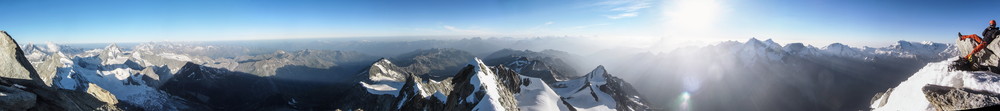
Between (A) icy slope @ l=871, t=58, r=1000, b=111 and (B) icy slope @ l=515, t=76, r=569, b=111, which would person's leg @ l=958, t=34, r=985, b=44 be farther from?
(B) icy slope @ l=515, t=76, r=569, b=111

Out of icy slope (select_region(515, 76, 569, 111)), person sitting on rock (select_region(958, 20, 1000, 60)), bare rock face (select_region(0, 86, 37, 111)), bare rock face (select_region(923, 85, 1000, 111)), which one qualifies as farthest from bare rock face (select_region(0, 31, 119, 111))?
icy slope (select_region(515, 76, 569, 111))

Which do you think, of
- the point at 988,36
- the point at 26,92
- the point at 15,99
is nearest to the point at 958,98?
the point at 988,36

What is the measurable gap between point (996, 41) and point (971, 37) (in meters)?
5.44

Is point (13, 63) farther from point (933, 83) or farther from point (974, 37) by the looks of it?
point (974, 37)

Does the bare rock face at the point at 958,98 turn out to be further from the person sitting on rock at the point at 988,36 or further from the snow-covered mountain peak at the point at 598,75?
the snow-covered mountain peak at the point at 598,75

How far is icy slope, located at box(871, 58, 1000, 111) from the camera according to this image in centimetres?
1700

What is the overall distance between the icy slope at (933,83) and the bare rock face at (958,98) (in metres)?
0.40

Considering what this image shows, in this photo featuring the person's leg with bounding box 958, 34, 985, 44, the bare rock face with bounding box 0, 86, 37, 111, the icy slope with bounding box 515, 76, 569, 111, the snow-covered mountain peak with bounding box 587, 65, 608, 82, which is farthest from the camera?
the snow-covered mountain peak with bounding box 587, 65, 608, 82

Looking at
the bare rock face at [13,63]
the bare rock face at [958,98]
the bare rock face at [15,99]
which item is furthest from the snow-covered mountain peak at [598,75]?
the bare rock face at [15,99]

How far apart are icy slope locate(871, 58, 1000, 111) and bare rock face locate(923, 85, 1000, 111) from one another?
398mm

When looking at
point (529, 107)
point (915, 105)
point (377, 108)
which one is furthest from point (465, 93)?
point (377, 108)

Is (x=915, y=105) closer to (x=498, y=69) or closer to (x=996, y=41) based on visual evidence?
(x=996, y=41)

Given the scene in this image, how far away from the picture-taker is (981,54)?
72.6 feet

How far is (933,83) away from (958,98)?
16.5ft
